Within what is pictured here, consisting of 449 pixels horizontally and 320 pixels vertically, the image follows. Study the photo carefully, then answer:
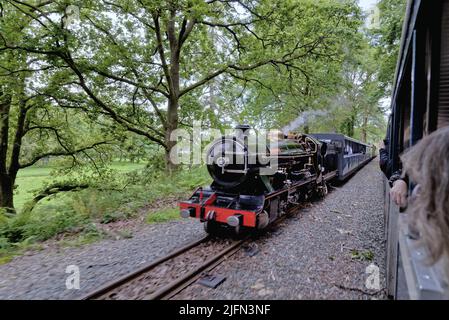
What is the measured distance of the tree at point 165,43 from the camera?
26.4ft

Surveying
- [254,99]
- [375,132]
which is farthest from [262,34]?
[375,132]

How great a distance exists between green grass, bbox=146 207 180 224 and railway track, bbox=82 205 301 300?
78.2 inches

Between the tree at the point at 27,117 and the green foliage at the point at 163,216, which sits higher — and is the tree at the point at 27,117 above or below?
above

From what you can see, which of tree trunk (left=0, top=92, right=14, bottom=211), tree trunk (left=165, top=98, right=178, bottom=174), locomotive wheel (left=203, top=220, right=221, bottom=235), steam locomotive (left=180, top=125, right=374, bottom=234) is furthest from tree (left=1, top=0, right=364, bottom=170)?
locomotive wheel (left=203, top=220, right=221, bottom=235)

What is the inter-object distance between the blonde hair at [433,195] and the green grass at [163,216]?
6.09 metres

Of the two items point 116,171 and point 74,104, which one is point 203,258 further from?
point 116,171

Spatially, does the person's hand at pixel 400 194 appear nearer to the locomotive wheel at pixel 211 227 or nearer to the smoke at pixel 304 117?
the locomotive wheel at pixel 211 227

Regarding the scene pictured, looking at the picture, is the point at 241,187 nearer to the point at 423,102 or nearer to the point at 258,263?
the point at 258,263

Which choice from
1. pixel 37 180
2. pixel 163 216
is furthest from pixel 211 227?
pixel 37 180

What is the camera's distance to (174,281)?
11.2 ft

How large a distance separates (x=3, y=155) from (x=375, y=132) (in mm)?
45941

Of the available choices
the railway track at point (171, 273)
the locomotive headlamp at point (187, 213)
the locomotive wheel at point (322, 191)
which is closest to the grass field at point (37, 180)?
the locomotive headlamp at point (187, 213)

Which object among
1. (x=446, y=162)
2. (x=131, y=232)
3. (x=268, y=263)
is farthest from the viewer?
(x=131, y=232)

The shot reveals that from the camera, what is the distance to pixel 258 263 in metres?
4.09
